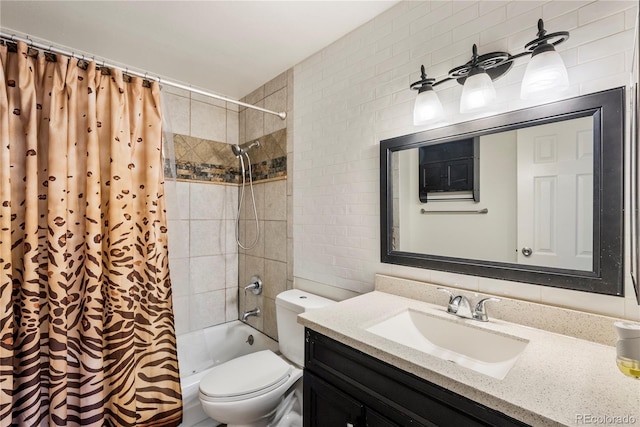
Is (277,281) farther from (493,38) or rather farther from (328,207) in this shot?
(493,38)

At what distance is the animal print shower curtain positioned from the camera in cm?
132

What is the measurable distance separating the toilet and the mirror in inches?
28.4

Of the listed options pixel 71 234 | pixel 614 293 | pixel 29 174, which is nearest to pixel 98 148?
pixel 29 174

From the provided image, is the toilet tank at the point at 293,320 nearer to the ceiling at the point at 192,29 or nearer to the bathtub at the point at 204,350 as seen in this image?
the bathtub at the point at 204,350

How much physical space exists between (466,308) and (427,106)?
34.3 inches

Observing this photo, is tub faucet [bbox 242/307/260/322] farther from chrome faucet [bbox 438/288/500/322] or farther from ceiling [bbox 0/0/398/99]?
ceiling [bbox 0/0/398/99]

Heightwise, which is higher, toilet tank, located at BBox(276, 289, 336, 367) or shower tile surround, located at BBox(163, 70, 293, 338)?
shower tile surround, located at BBox(163, 70, 293, 338)

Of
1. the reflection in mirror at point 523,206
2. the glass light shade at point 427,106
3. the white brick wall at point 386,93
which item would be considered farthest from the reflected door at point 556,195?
the glass light shade at point 427,106

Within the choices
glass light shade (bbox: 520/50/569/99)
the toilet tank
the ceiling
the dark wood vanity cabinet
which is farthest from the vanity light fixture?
the toilet tank

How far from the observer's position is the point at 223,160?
8.64 ft

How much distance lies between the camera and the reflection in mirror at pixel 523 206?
959 mm

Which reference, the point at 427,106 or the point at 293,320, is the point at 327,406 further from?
the point at 427,106

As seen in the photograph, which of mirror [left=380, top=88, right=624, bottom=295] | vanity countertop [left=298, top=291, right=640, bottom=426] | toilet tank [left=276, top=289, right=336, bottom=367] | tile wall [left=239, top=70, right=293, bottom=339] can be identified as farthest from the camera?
tile wall [left=239, top=70, right=293, bottom=339]

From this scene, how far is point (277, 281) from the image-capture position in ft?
7.37
